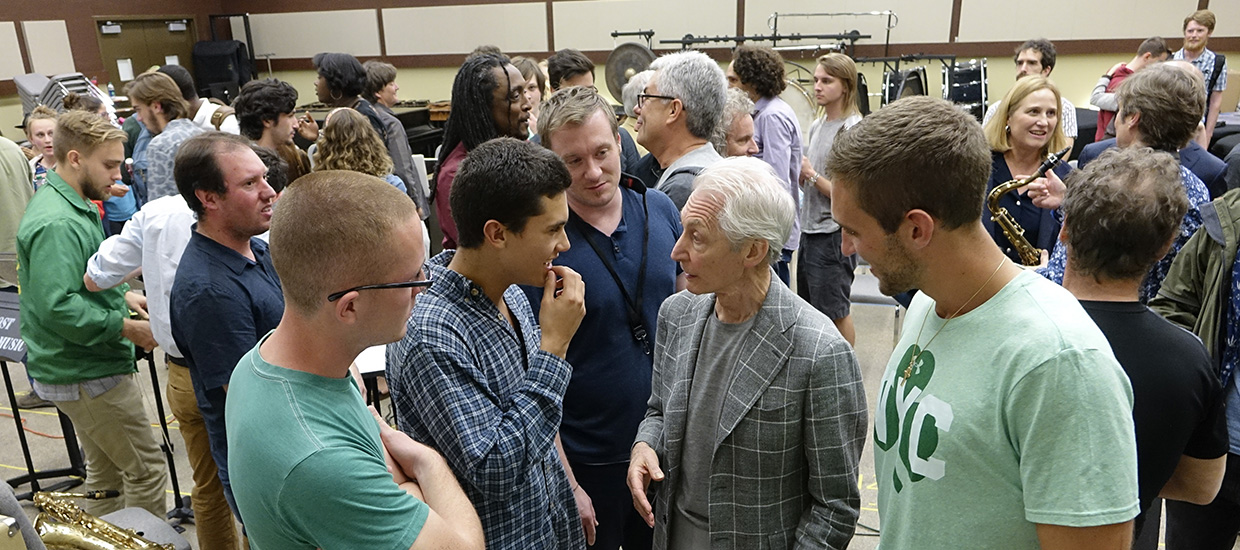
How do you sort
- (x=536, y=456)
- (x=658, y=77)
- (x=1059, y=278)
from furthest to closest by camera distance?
(x=658, y=77) < (x=1059, y=278) < (x=536, y=456)

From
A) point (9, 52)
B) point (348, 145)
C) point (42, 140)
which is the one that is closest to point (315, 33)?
point (9, 52)

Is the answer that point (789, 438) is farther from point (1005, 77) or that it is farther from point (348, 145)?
point (1005, 77)

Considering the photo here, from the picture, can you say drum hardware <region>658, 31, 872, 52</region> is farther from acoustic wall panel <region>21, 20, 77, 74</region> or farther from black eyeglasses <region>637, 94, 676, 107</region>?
acoustic wall panel <region>21, 20, 77, 74</region>

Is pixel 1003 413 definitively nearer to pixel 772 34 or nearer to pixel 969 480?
pixel 969 480

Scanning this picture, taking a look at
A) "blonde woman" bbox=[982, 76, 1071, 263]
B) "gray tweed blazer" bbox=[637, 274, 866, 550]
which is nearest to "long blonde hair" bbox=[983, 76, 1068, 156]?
"blonde woman" bbox=[982, 76, 1071, 263]

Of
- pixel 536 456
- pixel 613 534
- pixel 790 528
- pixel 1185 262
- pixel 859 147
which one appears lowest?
pixel 613 534

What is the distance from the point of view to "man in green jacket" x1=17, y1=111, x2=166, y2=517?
290cm

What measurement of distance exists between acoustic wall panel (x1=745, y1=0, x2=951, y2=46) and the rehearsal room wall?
0.6 inches

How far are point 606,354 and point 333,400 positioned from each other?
1015 mm

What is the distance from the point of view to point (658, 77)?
309 centimetres

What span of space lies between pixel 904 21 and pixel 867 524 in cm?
914

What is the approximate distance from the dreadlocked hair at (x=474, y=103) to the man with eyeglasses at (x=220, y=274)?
90cm

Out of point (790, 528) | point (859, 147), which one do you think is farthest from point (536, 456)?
point (859, 147)

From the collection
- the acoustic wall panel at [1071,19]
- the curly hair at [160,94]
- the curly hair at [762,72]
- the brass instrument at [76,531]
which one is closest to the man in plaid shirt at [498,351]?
the brass instrument at [76,531]
